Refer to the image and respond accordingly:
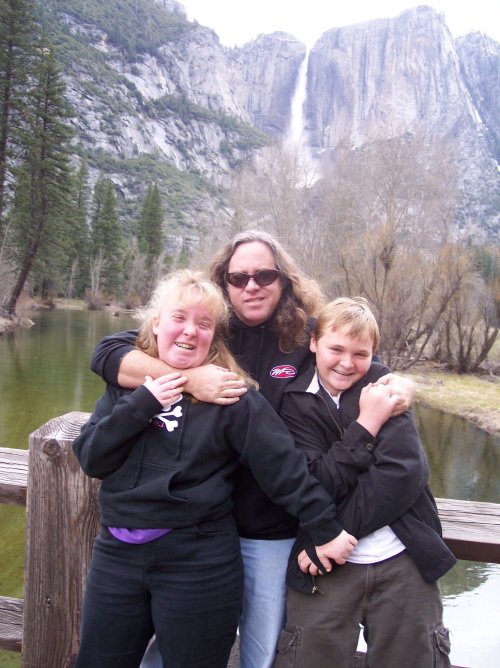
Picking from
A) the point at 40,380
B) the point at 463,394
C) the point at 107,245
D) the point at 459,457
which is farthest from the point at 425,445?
the point at 107,245

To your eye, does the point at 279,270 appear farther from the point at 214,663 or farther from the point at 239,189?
the point at 239,189

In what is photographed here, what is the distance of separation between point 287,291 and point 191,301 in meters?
0.51

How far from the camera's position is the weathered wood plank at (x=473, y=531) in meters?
1.45

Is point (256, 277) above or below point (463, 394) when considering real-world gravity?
above

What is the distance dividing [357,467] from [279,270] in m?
0.79

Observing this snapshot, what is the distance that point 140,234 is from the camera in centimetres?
5225

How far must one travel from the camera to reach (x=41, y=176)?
27422mm

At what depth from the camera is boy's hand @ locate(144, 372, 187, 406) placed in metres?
1.43

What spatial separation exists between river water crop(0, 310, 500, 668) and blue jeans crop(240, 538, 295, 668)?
2.70m

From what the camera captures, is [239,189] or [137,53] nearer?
[239,189]

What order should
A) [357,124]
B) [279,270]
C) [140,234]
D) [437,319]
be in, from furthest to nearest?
[357,124], [140,234], [437,319], [279,270]

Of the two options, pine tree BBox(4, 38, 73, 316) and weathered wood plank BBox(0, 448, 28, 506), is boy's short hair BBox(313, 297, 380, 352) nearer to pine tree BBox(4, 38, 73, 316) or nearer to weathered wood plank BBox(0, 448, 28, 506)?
weathered wood plank BBox(0, 448, 28, 506)

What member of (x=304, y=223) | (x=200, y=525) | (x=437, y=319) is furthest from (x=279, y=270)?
(x=304, y=223)

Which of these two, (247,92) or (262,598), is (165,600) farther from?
(247,92)
